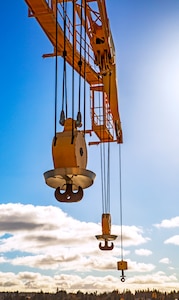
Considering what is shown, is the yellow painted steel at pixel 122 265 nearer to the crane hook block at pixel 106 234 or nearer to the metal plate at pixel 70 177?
the crane hook block at pixel 106 234

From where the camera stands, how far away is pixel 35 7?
1320 cm

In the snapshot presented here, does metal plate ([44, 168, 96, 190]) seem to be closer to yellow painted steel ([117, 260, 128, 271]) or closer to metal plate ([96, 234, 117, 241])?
metal plate ([96, 234, 117, 241])

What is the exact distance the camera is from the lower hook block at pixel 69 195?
4.67m

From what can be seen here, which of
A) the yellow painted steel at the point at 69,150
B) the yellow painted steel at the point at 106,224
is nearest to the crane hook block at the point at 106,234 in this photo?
the yellow painted steel at the point at 106,224

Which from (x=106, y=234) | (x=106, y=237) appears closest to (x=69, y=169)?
(x=106, y=237)

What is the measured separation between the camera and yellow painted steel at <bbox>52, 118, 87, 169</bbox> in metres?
4.73

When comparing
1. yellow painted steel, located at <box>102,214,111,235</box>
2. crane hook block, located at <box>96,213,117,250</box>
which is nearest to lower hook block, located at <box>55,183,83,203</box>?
crane hook block, located at <box>96,213,117,250</box>

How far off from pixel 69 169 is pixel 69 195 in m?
0.32

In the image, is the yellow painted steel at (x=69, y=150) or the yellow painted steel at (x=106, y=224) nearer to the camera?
the yellow painted steel at (x=69, y=150)

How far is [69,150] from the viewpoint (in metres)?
4.75

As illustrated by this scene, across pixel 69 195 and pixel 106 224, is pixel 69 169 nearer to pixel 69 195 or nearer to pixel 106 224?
pixel 69 195

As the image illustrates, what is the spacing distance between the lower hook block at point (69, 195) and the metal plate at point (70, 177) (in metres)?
0.05

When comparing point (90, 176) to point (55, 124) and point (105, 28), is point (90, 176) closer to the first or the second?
point (55, 124)

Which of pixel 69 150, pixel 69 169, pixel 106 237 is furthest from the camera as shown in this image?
pixel 106 237
